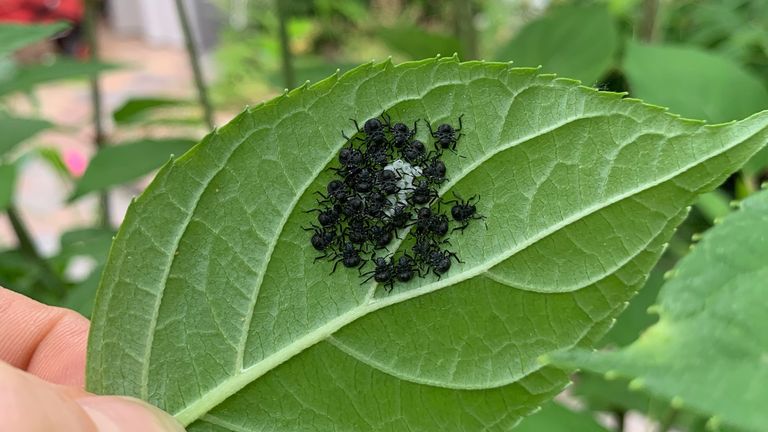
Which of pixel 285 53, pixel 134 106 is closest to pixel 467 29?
pixel 285 53

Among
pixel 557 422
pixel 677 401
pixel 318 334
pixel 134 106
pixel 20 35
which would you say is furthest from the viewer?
pixel 134 106

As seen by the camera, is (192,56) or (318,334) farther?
(192,56)

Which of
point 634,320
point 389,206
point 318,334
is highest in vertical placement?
point 634,320

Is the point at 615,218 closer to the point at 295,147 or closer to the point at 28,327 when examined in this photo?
the point at 295,147

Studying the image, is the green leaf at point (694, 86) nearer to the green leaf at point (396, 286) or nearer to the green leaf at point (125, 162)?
the green leaf at point (396, 286)

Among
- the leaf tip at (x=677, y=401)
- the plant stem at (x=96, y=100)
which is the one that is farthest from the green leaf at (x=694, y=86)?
the plant stem at (x=96, y=100)

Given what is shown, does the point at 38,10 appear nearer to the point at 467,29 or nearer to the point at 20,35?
the point at 20,35

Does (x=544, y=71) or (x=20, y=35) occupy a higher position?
(x=544, y=71)
